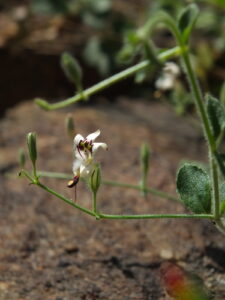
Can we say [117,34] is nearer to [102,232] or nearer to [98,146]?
[102,232]

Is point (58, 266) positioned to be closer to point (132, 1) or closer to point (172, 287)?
point (172, 287)

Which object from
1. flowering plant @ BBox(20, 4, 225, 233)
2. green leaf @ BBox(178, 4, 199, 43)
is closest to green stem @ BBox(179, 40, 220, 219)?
flowering plant @ BBox(20, 4, 225, 233)


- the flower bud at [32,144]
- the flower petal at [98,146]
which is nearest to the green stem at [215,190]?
the flower petal at [98,146]

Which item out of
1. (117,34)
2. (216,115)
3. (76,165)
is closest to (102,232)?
(76,165)

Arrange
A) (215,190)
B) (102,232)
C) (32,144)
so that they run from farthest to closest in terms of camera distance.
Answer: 1. (102,232)
2. (32,144)
3. (215,190)

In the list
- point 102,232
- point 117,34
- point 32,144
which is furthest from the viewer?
point 117,34

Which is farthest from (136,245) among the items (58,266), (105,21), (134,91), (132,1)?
(132,1)
